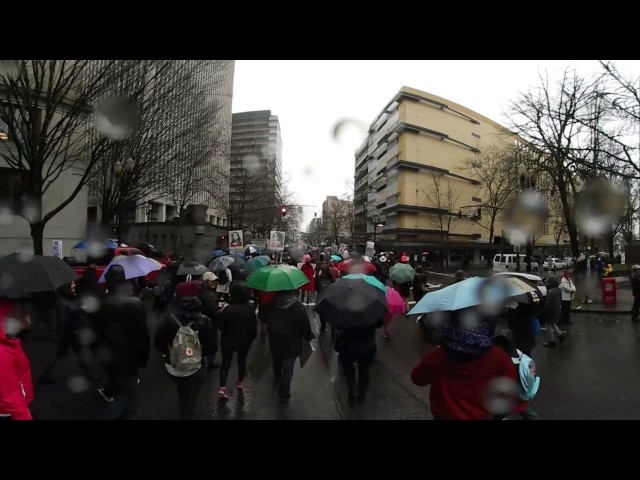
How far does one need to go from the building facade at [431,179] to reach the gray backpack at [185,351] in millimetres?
48356

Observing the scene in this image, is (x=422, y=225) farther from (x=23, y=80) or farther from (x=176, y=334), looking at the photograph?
(x=176, y=334)

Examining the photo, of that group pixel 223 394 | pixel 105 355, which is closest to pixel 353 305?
pixel 223 394

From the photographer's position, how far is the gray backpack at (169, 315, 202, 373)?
408 centimetres

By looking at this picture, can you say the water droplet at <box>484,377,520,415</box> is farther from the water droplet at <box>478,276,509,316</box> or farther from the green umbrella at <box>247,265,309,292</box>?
the green umbrella at <box>247,265,309,292</box>

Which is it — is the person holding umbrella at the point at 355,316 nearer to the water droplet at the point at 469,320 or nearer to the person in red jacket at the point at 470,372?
the water droplet at the point at 469,320

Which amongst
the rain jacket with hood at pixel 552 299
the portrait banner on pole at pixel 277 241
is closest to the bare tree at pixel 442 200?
the portrait banner on pole at pixel 277 241

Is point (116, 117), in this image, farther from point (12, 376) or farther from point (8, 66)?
point (12, 376)

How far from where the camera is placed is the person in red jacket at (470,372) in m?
2.77

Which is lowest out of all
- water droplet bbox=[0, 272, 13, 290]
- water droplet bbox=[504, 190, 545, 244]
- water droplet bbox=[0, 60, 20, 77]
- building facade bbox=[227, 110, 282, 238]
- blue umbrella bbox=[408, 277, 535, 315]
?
water droplet bbox=[0, 272, 13, 290]

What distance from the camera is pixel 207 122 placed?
56.3 feet

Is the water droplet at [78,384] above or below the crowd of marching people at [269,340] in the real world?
below

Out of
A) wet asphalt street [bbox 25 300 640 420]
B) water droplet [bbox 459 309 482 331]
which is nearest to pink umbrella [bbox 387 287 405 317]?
wet asphalt street [bbox 25 300 640 420]

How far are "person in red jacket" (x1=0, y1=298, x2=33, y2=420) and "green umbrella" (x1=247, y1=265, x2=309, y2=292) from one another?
2.97 meters

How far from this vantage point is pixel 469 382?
280 cm
